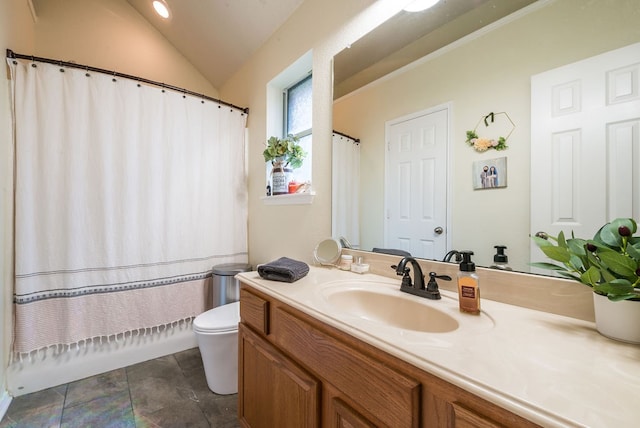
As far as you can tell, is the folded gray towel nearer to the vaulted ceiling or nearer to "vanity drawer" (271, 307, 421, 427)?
"vanity drawer" (271, 307, 421, 427)

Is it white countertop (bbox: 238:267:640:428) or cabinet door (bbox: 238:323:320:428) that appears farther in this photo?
cabinet door (bbox: 238:323:320:428)

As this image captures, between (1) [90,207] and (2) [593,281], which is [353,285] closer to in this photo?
(2) [593,281]

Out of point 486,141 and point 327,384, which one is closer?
point 327,384

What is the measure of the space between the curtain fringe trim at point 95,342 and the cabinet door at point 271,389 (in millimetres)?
1158

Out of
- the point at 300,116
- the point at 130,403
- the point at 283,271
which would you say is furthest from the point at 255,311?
the point at 300,116

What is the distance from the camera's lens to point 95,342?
177cm

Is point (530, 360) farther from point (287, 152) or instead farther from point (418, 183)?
point (287, 152)

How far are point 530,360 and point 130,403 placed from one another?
1.99 meters

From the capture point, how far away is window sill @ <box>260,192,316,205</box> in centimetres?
158

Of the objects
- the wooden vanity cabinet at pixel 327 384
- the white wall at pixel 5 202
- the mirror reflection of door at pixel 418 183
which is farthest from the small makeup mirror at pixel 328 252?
the white wall at pixel 5 202

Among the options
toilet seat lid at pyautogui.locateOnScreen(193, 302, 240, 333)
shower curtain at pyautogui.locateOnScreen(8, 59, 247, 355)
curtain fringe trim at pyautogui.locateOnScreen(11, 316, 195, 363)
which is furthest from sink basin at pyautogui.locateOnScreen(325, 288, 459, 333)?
curtain fringe trim at pyautogui.locateOnScreen(11, 316, 195, 363)

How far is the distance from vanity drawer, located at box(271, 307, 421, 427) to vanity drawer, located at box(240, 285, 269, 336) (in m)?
0.15

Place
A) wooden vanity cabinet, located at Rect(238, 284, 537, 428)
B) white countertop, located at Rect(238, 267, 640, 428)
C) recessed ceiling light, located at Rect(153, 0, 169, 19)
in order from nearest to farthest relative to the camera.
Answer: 1. white countertop, located at Rect(238, 267, 640, 428)
2. wooden vanity cabinet, located at Rect(238, 284, 537, 428)
3. recessed ceiling light, located at Rect(153, 0, 169, 19)

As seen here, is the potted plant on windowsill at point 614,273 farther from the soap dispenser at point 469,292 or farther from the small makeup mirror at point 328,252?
the small makeup mirror at point 328,252
